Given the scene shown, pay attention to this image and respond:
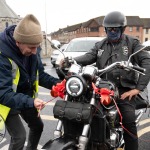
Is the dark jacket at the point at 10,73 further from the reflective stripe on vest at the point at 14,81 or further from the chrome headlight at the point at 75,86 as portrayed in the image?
the chrome headlight at the point at 75,86

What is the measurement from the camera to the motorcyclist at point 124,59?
10.2ft

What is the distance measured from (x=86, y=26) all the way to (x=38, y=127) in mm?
91987

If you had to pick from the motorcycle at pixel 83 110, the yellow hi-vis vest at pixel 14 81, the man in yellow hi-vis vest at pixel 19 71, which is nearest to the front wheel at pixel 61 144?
the motorcycle at pixel 83 110

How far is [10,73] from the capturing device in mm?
2639

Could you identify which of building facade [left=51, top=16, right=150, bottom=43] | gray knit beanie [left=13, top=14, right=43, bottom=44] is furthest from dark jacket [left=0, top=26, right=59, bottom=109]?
building facade [left=51, top=16, right=150, bottom=43]

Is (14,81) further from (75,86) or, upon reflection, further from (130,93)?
(130,93)

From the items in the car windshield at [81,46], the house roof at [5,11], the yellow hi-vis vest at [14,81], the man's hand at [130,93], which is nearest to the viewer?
the yellow hi-vis vest at [14,81]

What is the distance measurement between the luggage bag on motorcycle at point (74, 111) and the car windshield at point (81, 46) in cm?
843

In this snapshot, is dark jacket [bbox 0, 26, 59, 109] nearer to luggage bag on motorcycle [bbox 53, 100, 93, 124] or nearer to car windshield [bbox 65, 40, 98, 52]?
luggage bag on motorcycle [bbox 53, 100, 93, 124]

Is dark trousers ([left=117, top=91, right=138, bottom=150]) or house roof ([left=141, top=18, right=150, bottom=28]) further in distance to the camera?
house roof ([left=141, top=18, right=150, bottom=28])

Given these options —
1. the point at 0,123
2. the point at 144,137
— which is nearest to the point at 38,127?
the point at 0,123

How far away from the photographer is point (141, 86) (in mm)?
3096

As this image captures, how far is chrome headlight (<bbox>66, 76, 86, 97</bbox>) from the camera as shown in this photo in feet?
7.64

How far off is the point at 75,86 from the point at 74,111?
0.22 meters
